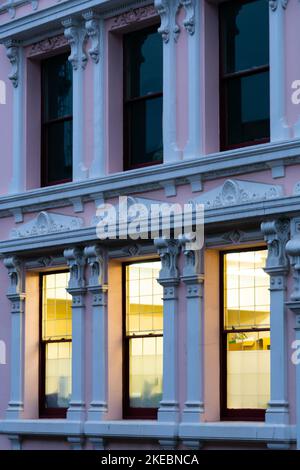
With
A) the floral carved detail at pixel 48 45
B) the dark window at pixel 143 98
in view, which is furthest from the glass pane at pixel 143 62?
the floral carved detail at pixel 48 45

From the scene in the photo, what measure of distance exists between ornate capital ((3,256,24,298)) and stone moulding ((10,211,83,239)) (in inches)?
16.0

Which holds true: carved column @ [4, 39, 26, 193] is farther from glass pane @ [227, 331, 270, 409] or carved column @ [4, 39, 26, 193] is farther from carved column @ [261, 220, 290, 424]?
carved column @ [261, 220, 290, 424]

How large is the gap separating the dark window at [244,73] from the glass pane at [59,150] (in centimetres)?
358

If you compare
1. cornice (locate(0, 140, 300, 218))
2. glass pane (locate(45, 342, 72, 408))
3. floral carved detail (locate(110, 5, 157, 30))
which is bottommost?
glass pane (locate(45, 342, 72, 408))

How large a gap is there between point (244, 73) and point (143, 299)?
12.5ft

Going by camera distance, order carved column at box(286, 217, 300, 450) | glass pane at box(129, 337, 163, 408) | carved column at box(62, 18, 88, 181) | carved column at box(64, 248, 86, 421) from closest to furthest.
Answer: carved column at box(286, 217, 300, 450)
glass pane at box(129, 337, 163, 408)
carved column at box(64, 248, 86, 421)
carved column at box(62, 18, 88, 181)

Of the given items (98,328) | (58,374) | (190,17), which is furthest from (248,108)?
(58,374)

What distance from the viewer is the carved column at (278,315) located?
18844 mm

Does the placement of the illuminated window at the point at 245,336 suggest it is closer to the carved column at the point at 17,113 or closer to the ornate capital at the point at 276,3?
the ornate capital at the point at 276,3

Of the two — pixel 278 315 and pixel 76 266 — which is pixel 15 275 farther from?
pixel 278 315

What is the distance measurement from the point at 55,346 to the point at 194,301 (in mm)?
3717

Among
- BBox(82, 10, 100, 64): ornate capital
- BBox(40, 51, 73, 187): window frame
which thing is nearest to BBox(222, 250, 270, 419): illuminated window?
BBox(82, 10, 100, 64): ornate capital

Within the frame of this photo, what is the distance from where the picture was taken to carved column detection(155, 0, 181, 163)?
2102 centimetres

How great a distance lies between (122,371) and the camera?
71.6ft
